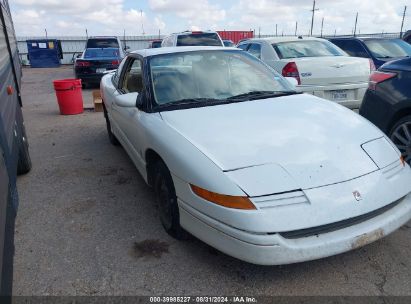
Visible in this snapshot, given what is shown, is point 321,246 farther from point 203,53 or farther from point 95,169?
point 95,169

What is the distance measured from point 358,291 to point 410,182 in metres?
0.90

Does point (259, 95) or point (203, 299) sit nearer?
point (203, 299)

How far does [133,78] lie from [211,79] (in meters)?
1.17

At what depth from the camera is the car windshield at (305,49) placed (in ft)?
22.3

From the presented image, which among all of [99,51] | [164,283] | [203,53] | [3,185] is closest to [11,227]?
[3,185]

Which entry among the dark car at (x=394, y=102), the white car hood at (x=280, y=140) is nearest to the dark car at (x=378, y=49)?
the dark car at (x=394, y=102)

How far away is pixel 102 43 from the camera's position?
51.9 feet

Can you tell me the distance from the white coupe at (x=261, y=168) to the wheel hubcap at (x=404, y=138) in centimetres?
101

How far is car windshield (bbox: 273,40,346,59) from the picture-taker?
680cm

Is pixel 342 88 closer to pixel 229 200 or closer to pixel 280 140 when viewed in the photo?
pixel 280 140

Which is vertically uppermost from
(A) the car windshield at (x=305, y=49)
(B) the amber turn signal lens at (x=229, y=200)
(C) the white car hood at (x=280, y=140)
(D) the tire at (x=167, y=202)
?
(A) the car windshield at (x=305, y=49)

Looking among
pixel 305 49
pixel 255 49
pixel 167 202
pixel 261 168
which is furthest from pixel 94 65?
pixel 261 168

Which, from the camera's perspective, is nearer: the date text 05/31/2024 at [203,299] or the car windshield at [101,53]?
the date text 05/31/2024 at [203,299]

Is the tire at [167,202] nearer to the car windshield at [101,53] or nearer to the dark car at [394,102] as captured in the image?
the dark car at [394,102]
